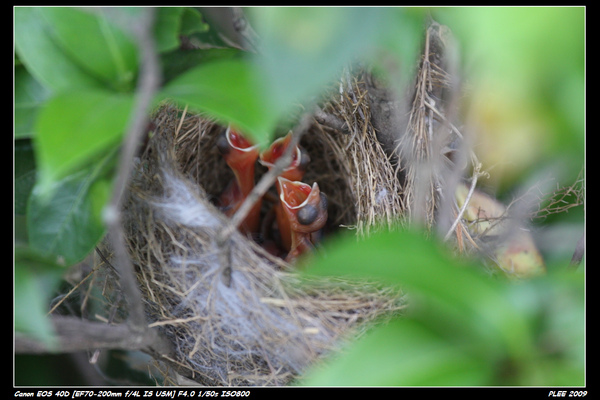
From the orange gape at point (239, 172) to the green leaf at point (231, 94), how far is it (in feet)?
1.69

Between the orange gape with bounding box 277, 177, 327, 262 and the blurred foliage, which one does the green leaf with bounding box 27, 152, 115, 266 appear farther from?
the orange gape with bounding box 277, 177, 327, 262

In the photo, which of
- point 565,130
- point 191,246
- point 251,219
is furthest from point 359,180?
point 565,130

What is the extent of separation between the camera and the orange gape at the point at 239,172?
3.55 ft

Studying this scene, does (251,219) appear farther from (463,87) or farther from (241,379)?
(463,87)

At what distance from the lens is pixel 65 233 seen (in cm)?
70

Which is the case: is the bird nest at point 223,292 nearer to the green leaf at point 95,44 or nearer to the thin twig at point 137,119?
the thin twig at point 137,119

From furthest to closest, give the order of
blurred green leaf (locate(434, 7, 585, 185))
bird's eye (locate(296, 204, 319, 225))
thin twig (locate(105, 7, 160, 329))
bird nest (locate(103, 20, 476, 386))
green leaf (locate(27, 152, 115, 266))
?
bird's eye (locate(296, 204, 319, 225)) < bird nest (locate(103, 20, 476, 386)) < green leaf (locate(27, 152, 115, 266)) < thin twig (locate(105, 7, 160, 329)) < blurred green leaf (locate(434, 7, 585, 185))

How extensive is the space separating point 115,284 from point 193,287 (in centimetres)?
21

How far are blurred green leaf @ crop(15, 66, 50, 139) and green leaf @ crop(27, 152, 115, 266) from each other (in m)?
0.09

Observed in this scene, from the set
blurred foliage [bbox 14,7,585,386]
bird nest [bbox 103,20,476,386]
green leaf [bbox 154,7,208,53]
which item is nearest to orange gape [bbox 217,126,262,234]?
bird nest [bbox 103,20,476,386]

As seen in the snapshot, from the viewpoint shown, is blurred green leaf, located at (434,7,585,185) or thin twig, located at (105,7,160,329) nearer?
blurred green leaf, located at (434,7,585,185)

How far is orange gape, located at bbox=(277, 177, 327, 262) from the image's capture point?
1038 millimetres

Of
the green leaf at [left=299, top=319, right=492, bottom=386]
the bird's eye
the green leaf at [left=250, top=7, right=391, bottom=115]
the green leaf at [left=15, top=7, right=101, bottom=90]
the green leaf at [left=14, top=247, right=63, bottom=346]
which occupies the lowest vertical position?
the green leaf at [left=299, top=319, right=492, bottom=386]

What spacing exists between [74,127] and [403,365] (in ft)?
1.35
